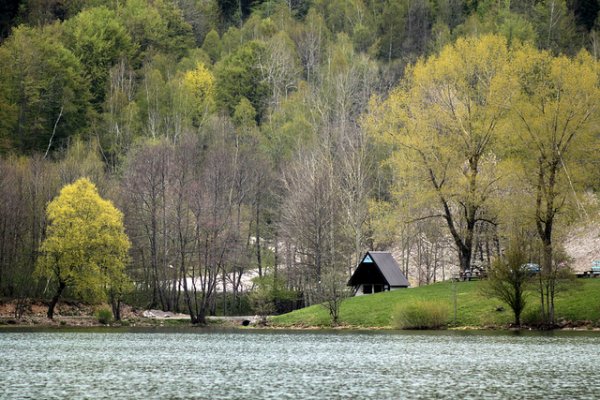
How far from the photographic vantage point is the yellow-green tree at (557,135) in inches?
2689

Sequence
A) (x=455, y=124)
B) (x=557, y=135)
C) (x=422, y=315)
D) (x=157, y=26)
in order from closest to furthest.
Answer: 1. (x=422, y=315)
2. (x=557, y=135)
3. (x=455, y=124)
4. (x=157, y=26)

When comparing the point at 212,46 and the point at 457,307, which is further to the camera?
the point at 212,46

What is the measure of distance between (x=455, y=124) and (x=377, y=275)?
1669 cm

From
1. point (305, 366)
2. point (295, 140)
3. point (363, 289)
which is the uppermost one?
point (295, 140)

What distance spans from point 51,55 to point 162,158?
1710 inches

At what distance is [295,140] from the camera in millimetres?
115188

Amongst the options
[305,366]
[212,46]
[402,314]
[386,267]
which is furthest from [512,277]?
[212,46]

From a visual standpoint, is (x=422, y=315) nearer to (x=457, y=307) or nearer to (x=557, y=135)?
(x=457, y=307)

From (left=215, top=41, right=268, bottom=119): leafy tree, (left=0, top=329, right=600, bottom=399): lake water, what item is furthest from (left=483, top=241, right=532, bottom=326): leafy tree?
(left=215, top=41, right=268, bottom=119): leafy tree

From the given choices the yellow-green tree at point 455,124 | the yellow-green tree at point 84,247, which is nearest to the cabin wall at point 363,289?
the yellow-green tree at point 455,124

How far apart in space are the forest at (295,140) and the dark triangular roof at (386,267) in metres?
3.03

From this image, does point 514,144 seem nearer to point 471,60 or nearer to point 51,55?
point 471,60

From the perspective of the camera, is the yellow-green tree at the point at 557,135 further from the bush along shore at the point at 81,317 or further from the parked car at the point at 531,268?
the bush along shore at the point at 81,317

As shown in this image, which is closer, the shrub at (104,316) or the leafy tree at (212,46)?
the shrub at (104,316)
